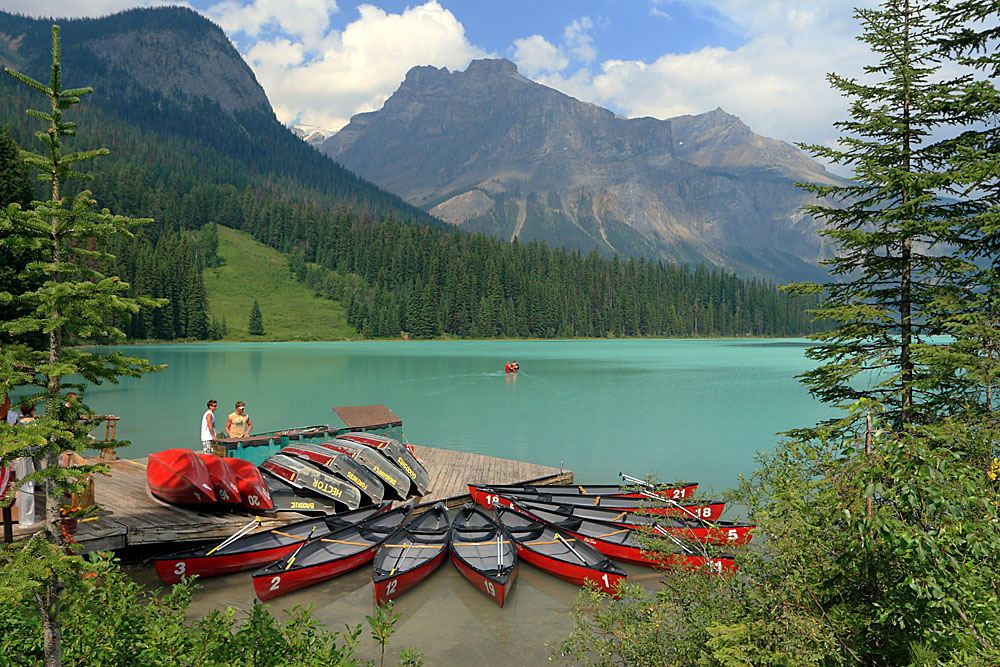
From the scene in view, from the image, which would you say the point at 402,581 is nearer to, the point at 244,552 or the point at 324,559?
the point at 324,559

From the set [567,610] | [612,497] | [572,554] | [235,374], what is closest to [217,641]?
[567,610]

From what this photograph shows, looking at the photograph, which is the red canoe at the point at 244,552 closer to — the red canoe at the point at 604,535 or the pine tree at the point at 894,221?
the red canoe at the point at 604,535

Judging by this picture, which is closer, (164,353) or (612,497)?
(612,497)

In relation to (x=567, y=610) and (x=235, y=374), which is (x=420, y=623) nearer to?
(x=567, y=610)

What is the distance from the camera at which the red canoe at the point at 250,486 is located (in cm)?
1446

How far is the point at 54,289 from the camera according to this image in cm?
506

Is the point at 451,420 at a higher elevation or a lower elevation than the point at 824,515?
lower

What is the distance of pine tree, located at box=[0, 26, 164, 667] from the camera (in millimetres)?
5090

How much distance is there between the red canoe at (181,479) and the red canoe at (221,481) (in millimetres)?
155

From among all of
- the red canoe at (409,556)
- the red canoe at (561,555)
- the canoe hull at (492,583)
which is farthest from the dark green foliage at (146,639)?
the red canoe at (561,555)

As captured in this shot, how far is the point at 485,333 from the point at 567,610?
145044 millimetres

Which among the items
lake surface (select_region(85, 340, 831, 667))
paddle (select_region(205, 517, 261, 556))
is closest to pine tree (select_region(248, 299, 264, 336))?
lake surface (select_region(85, 340, 831, 667))

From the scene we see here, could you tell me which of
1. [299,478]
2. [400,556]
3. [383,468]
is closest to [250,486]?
[299,478]

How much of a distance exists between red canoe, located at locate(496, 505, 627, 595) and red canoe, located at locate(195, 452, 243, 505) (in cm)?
674
